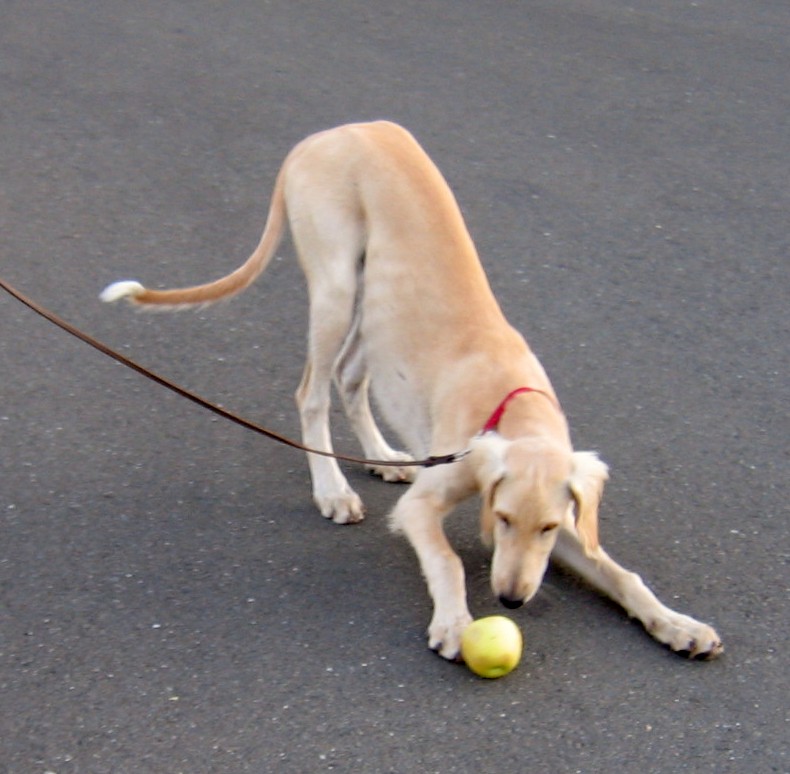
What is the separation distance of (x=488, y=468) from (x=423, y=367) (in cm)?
80

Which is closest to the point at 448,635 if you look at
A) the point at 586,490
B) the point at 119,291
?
the point at 586,490

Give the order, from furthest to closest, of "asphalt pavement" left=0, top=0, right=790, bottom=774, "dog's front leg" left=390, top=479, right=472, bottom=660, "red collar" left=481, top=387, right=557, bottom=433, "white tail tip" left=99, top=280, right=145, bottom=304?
"white tail tip" left=99, top=280, right=145, bottom=304
"red collar" left=481, top=387, right=557, bottom=433
"dog's front leg" left=390, top=479, right=472, bottom=660
"asphalt pavement" left=0, top=0, right=790, bottom=774

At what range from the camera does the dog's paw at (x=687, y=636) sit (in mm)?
3725

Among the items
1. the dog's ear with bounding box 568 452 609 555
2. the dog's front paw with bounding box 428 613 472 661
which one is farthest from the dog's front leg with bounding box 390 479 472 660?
the dog's ear with bounding box 568 452 609 555

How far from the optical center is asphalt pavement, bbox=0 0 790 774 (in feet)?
11.4

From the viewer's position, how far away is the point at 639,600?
3848 mm

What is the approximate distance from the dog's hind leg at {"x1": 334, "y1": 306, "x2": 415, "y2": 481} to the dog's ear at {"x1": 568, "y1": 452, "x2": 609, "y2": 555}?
1189 millimetres

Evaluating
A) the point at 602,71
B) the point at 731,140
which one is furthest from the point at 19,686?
the point at 602,71

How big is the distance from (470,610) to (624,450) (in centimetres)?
116

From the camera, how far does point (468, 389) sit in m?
4.16

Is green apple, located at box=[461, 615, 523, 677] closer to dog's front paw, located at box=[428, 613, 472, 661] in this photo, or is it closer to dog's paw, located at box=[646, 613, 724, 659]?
dog's front paw, located at box=[428, 613, 472, 661]

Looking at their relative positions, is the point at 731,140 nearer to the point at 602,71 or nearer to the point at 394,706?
the point at 602,71

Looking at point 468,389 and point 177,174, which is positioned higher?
point 468,389

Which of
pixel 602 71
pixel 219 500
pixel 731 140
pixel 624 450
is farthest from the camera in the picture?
pixel 602 71
